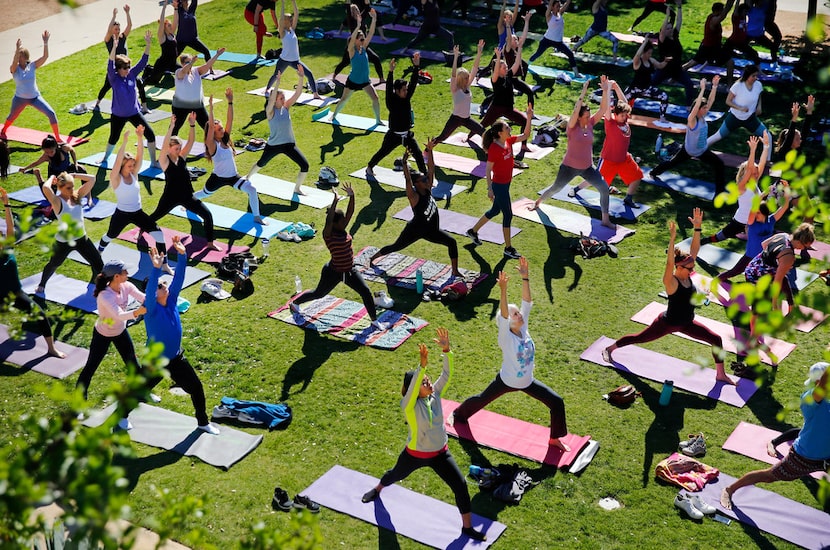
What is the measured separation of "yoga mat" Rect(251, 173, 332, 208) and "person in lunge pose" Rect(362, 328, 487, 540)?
24.2 feet

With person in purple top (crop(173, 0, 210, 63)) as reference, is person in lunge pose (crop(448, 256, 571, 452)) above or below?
below

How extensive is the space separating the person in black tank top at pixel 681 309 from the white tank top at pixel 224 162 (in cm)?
688

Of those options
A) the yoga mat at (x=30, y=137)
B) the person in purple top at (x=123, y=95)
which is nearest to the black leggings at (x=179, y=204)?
the person in purple top at (x=123, y=95)

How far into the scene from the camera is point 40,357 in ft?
36.6

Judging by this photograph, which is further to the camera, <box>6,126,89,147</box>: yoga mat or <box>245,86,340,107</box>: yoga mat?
<box>245,86,340,107</box>: yoga mat

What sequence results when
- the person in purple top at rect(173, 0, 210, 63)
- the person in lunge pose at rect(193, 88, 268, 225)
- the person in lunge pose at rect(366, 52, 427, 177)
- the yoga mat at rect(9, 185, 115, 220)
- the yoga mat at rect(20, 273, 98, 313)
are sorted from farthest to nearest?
the person in purple top at rect(173, 0, 210, 63), the person in lunge pose at rect(366, 52, 427, 177), the yoga mat at rect(9, 185, 115, 220), the person in lunge pose at rect(193, 88, 268, 225), the yoga mat at rect(20, 273, 98, 313)

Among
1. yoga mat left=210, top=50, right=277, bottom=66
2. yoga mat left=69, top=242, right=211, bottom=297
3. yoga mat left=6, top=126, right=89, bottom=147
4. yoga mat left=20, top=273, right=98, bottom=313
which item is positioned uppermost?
yoga mat left=210, top=50, right=277, bottom=66

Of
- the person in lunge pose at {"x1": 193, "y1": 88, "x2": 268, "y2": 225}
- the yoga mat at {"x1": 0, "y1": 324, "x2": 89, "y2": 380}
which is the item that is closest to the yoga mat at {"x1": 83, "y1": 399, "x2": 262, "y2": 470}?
the yoga mat at {"x1": 0, "y1": 324, "x2": 89, "y2": 380}

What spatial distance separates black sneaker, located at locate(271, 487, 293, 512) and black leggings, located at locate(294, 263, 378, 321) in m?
3.41

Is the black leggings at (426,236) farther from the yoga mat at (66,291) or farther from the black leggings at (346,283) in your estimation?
the yoga mat at (66,291)

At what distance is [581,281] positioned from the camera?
12852 mm

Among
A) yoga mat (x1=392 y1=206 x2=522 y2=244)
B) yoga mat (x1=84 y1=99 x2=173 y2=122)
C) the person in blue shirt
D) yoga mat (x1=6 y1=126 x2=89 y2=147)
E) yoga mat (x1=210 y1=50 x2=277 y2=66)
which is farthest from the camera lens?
yoga mat (x1=210 y1=50 x2=277 y2=66)

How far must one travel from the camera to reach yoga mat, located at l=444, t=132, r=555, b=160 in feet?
55.9

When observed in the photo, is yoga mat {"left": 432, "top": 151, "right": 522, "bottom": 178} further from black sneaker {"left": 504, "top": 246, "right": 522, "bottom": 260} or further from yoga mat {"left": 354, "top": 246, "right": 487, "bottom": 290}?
yoga mat {"left": 354, "top": 246, "right": 487, "bottom": 290}
